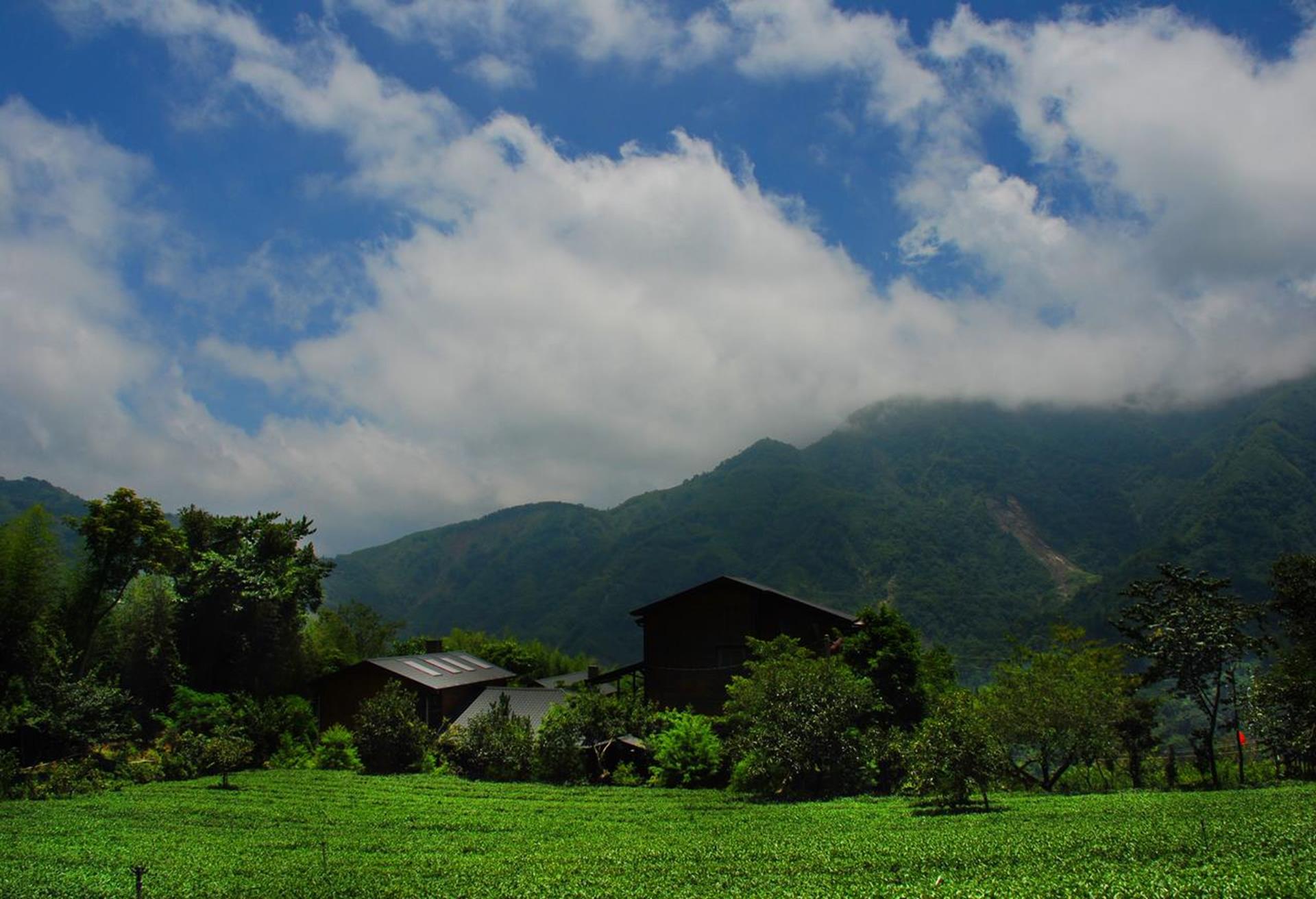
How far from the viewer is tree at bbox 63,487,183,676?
114 feet

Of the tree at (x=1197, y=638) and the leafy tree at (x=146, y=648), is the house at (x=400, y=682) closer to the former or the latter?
the leafy tree at (x=146, y=648)

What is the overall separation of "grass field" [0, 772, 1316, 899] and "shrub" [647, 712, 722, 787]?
4709 millimetres

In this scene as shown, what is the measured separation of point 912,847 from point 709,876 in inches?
170

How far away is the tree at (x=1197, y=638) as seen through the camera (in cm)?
2884

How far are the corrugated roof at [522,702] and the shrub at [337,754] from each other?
485 centimetres

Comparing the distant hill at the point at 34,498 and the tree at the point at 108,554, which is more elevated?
the distant hill at the point at 34,498

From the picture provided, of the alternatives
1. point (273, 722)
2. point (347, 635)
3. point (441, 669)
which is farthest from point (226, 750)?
Result: point (347, 635)

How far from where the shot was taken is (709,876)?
13.6 m

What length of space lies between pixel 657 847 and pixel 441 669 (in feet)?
94.8

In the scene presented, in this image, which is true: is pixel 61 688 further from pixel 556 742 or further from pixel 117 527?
pixel 556 742

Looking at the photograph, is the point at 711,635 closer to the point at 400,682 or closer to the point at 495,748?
the point at 495,748

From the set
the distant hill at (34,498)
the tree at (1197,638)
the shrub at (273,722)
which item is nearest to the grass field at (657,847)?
the tree at (1197,638)

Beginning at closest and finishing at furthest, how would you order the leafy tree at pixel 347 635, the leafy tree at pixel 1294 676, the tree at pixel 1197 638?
1. the leafy tree at pixel 1294 676
2. the tree at pixel 1197 638
3. the leafy tree at pixel 347 635

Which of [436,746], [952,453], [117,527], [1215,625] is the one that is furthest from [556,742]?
[952,453]
